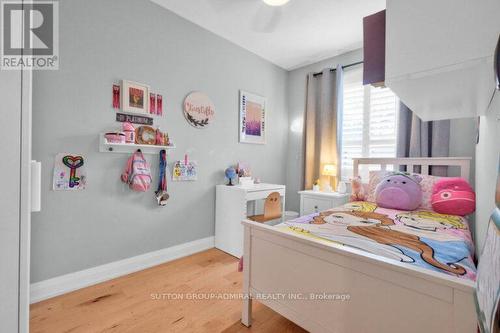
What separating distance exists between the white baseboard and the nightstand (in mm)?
1392

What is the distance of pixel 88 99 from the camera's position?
1.82 m

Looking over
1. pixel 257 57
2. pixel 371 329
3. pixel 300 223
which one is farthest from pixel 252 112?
pixel 371 329

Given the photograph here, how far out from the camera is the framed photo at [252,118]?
118 inches

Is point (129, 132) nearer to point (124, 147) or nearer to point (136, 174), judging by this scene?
point (124, 147)

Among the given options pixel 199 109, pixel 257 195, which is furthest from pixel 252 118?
pixel 257 195

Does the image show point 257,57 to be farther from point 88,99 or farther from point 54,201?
point 54,201

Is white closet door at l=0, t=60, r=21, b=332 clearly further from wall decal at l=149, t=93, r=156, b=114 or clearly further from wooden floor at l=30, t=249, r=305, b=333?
wall decal at l=149, t=93, r=156, b=114

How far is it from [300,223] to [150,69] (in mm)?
1918

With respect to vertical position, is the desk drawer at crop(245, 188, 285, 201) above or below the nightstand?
above

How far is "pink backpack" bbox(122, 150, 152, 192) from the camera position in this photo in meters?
1.99

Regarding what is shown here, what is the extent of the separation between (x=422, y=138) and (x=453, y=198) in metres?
0.77

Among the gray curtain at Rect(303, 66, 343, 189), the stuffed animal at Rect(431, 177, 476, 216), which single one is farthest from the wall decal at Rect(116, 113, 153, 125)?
the stuffed animal at Rect(431, 177, 476, 216)

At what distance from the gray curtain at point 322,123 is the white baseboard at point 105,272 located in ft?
6.09

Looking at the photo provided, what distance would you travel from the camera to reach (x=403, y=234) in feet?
4.40
